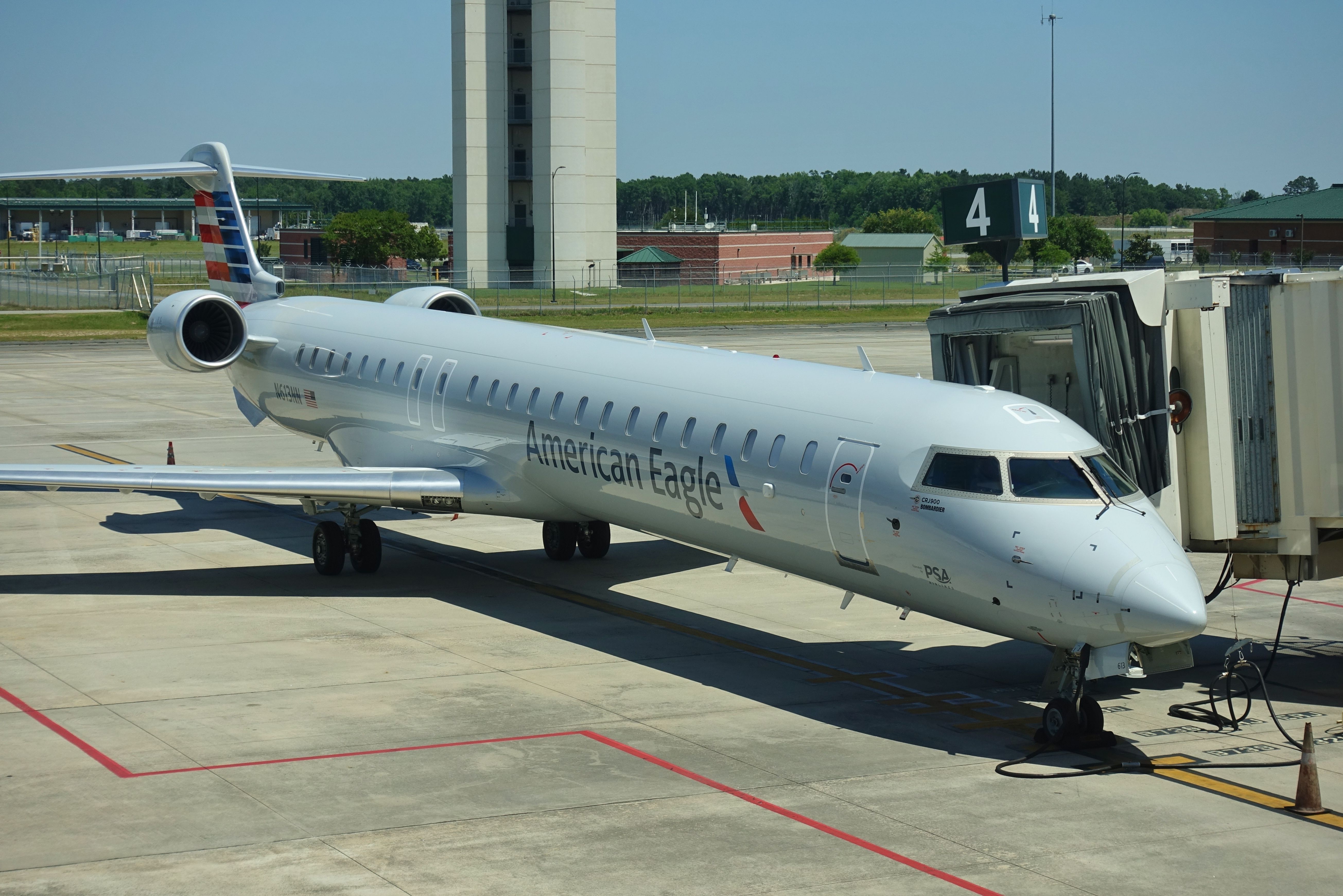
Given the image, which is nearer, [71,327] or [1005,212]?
[1005,212]

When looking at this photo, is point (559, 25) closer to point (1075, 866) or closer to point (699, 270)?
point (699, 270)

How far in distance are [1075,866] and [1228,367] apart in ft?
22.5

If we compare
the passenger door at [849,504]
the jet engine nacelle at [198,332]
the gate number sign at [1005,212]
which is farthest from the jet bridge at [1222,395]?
the jet engine nacelle at [198,332]

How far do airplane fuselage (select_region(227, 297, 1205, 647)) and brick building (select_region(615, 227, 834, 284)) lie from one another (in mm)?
93967

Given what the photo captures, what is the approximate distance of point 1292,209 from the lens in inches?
3730

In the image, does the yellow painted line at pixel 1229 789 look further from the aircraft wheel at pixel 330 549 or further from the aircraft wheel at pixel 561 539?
the aircraft wheel at pixel 330 549

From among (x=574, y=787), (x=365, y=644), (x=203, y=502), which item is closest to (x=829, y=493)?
(x=574, y=787)

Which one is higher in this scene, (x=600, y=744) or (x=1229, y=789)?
(x=600, y=744)

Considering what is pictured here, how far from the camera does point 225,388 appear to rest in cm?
4744

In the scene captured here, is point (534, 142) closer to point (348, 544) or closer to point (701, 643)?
point (348, 544)

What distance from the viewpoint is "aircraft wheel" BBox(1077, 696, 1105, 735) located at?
512 inches

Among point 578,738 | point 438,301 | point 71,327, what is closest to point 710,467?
point 578,738

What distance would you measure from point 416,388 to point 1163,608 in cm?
1221

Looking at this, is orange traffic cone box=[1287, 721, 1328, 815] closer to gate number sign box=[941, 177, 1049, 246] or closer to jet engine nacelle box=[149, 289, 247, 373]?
gate number sign box=[941, 177, 1049, 246]
